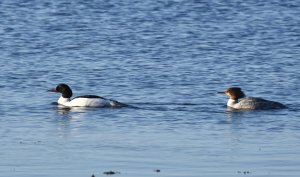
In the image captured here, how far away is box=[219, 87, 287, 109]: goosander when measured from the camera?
1108 inches

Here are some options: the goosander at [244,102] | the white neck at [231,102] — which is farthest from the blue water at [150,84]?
the goosander at [244,102]

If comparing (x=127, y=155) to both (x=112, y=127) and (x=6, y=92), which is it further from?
(x=6, y=92)

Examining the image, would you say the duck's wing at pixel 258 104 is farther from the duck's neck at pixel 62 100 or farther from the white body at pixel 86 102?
the duck's neck at pixel 62 100

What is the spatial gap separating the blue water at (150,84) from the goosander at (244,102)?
0.30 meters

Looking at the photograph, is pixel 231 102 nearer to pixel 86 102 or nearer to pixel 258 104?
pixel 258 104

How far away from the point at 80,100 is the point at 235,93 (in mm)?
4043

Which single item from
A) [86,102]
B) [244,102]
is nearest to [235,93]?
[244,102]

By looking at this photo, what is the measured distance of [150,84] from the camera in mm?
33094

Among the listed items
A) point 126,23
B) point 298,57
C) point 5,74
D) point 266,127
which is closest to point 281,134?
point 266,127

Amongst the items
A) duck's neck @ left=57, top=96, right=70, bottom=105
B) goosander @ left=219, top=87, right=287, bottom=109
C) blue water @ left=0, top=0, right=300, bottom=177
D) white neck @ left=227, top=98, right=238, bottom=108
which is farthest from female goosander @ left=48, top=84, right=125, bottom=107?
goosander @ left=219, top=87, right=287, bottom=109

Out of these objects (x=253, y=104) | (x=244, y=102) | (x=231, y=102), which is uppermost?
(x=231, y=102)

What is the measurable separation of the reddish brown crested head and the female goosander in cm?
321

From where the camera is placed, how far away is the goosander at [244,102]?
92.3 ft

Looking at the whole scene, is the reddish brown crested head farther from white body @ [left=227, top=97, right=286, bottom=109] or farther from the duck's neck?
the duck's neck
